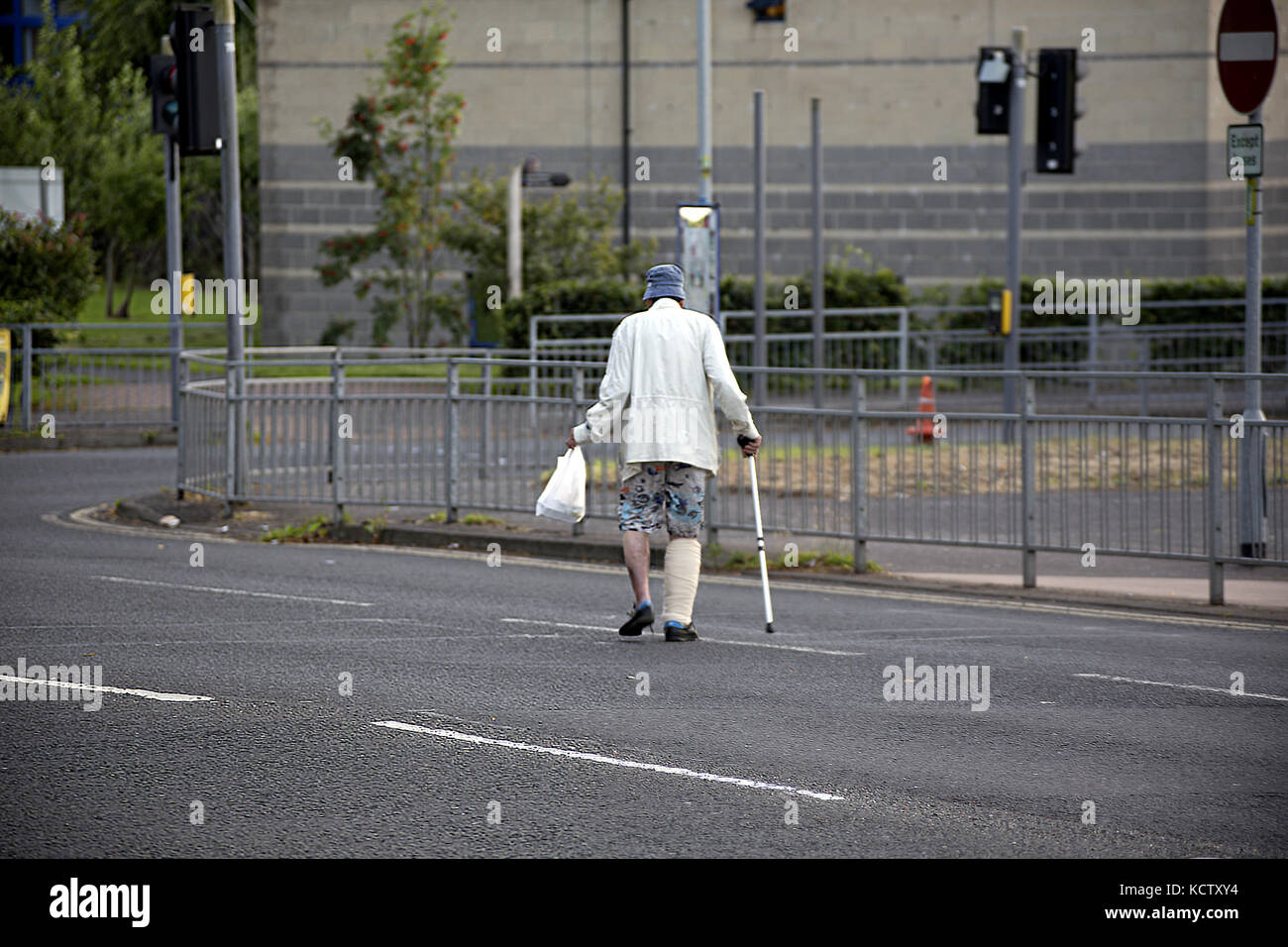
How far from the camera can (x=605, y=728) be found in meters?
7.11

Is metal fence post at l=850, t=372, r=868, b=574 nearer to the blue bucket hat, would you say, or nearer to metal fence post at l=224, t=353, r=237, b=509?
the blue bucket hat

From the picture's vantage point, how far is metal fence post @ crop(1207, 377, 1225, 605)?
10.9m

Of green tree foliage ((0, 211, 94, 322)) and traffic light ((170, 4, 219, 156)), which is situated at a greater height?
traffic light ((170, 4, 219, 156))

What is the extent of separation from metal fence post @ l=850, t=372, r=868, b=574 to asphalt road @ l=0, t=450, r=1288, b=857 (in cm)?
93

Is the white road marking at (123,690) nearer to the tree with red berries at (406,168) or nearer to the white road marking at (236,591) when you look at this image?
the white road marking at (236,591)

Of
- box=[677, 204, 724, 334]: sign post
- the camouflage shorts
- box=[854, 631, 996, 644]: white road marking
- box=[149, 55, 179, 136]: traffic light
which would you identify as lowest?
box=[854, 631, 996, 644]: white road marking

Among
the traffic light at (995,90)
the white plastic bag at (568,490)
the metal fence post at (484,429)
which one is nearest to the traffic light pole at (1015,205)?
the traffic light at (995,90)

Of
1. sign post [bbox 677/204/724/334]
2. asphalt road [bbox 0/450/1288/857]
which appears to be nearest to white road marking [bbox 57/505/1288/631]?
asphalt road [bbox 0/450/1288/857]

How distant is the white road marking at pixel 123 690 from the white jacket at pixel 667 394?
2.62 metres

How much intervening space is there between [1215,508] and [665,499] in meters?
3.82
